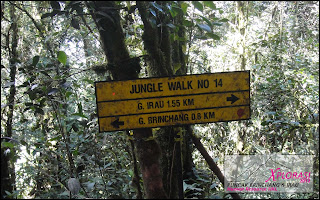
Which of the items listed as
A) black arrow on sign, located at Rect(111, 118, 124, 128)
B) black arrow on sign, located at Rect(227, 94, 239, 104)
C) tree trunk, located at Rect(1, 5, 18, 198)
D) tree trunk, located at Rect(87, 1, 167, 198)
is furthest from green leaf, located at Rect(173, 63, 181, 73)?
tree trunk, located at Rect(1, 5, 18, 198)

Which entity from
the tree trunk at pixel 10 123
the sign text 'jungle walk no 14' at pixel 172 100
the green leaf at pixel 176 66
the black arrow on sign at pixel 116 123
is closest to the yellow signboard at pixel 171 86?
the sign text 'jungle walk no 14' at pixel 172 100

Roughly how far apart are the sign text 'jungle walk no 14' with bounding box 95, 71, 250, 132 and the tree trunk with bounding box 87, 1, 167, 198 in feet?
0.62

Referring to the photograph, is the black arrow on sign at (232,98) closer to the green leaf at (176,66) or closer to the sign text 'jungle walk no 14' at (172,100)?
the sign text 'jungle walk no 14' at (172,100)

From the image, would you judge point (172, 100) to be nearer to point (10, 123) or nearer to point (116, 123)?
point (116, 123)

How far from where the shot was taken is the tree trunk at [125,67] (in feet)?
5.89

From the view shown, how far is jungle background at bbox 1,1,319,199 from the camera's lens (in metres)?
1.95

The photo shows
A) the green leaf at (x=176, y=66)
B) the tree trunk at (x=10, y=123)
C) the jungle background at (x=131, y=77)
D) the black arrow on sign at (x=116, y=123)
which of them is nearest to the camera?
the black arrow on sign at (x=116, y=123)

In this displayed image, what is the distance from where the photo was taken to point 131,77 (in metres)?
1.95

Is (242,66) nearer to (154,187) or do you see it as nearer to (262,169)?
(262,169)

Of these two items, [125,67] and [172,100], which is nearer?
[172,100]

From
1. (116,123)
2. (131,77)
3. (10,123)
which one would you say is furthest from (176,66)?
(10,123)

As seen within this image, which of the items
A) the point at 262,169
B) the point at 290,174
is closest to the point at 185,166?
the point at 262,169

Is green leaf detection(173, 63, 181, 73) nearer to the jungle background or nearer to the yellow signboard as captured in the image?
the jungle background

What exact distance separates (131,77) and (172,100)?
378mm
